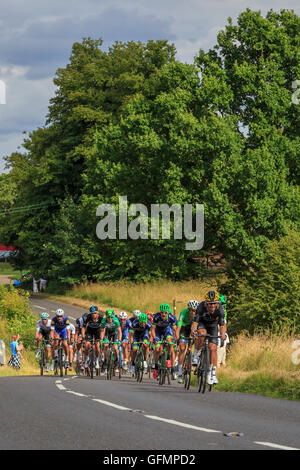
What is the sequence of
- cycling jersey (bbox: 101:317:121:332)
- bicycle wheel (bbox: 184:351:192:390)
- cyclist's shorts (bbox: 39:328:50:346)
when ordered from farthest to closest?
cyclist's shorts (bbox: 39:328:50:346)
cycling jersey (bbox: 101:317:121:332)
bicycle wheel (bbox: 184:351:192:390)

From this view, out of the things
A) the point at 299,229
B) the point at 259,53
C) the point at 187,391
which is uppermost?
the point at 259,53

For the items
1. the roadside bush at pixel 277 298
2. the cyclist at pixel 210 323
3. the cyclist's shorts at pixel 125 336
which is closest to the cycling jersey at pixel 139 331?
the cyclist's shorts at pixel 125 336

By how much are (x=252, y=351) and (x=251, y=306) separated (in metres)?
9.11

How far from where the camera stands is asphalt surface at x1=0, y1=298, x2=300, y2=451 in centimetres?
816

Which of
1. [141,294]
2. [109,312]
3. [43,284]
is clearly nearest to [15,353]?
[109,312]

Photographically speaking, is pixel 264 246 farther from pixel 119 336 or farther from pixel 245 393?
pixel 245 393

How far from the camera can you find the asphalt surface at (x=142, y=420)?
26.8 feet

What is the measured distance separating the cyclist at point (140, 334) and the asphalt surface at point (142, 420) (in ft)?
13.1

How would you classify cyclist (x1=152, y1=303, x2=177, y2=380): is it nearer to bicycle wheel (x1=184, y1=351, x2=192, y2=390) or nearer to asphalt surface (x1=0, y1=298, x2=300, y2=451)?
bicycle wheel (x1=184, y1=351, x2=192, y2=390)

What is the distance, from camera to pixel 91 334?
22.3m

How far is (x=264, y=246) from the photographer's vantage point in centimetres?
3662

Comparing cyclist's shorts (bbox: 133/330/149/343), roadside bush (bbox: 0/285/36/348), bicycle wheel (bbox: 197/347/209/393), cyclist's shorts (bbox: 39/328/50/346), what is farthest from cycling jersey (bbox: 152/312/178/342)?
roadside bush (bbox: 0/285/36/348)
